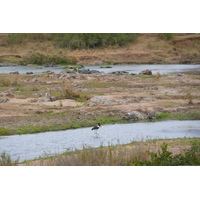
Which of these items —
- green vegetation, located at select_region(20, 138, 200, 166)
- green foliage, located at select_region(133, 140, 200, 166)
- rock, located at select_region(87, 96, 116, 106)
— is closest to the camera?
green vegetation, located at select_region(20, 138, 200, 166)

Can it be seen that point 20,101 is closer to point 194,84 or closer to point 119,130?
A: point 119,130

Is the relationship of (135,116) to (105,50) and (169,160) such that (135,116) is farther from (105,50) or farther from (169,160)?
(105,50)

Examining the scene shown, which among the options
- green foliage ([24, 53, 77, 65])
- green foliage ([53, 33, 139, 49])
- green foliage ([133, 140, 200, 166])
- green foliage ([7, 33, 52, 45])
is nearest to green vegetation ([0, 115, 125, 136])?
green foliage ([133, 140, 200, 166])

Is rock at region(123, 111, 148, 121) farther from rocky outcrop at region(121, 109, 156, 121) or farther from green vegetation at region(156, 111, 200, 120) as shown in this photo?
green vegetation at region(156, 111, 200, 120)

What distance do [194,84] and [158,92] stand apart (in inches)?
203

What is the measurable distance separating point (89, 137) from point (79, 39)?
144 feet

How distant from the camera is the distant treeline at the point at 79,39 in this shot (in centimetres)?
5575

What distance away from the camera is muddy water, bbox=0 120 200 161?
39.1 ft

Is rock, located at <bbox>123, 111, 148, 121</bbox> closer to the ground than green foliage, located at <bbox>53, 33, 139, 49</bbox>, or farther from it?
farther from it

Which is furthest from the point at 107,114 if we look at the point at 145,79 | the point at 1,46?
the point at 1,46

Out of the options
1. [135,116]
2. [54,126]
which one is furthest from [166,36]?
[54,126]

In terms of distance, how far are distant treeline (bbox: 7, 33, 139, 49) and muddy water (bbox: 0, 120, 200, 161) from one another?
135ft

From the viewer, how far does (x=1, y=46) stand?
56.6 meters

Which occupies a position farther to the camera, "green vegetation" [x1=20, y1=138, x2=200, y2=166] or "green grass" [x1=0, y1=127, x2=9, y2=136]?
"green grass" [x1=0, y1=127, x2=9, y2=136]
